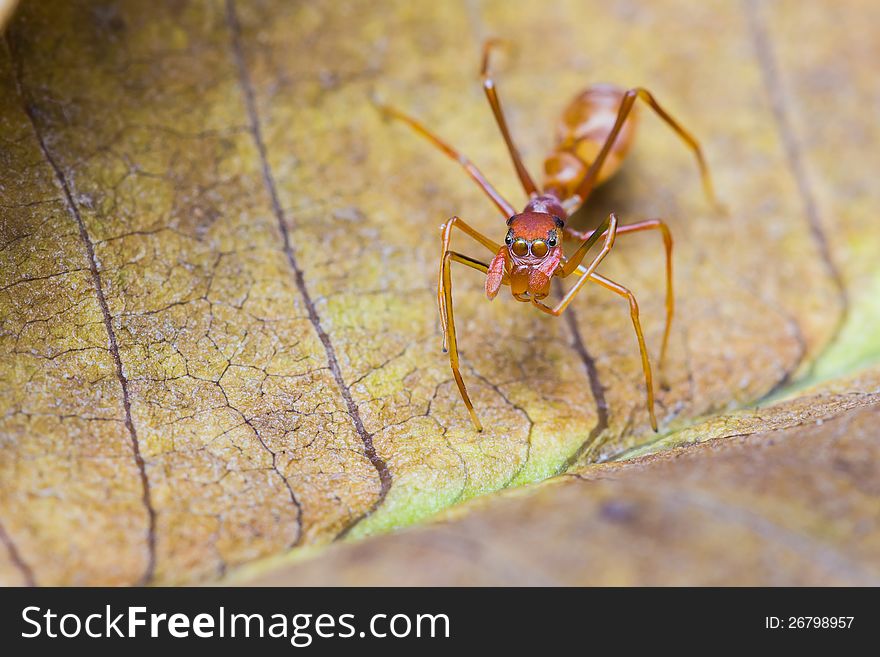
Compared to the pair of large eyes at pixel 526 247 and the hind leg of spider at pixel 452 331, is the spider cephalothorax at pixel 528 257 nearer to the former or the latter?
the pair of large eyes at pixel 526 247

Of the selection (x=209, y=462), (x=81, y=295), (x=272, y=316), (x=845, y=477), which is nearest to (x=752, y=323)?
(x=845, y=477)

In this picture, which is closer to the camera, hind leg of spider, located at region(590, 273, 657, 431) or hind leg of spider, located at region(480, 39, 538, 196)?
hind leg of spider, located at region(590, 273, 657, 431)

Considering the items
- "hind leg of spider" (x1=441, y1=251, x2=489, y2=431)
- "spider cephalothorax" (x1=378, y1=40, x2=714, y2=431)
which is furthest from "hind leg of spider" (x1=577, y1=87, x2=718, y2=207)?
"hind leg of spider" (x1=441, y1=251, x2=489, y2=431)

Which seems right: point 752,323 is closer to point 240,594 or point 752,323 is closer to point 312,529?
point 312,529

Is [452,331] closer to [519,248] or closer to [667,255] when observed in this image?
[519,248]

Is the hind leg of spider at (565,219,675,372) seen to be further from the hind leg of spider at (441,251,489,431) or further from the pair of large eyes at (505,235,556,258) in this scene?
the hind leg of spider at (441,251,489,431)
